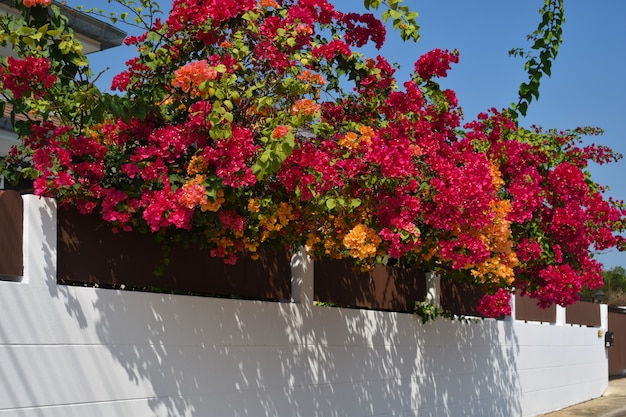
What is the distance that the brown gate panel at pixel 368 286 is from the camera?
28.9ft

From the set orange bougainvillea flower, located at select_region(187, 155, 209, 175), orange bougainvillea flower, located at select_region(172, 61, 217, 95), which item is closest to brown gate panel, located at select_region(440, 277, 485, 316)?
orange bougainvillea flower, located at select_region(187, 155, 209, 175)

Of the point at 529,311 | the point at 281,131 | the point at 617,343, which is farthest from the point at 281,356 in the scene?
the point at 617,343

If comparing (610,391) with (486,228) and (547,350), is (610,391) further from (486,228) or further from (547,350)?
(486,228)

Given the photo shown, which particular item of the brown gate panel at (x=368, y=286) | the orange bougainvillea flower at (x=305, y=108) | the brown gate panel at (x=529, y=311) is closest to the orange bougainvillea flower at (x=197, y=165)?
the orange bougainvillea flower at (x=305, y=108)

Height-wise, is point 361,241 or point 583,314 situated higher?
point 361,241

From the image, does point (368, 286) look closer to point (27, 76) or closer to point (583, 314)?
point (27, 76)

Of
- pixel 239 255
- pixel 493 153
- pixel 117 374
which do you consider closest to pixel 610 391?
pixel 493 153

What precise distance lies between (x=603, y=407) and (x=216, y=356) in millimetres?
10697

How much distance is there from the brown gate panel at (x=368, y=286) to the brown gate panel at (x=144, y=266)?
2.63 feet

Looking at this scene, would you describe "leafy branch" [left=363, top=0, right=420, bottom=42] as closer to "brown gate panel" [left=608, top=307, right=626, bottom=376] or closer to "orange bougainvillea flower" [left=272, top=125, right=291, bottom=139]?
"orange bougainvillea flower" [left=272, top=125, right=291, bottom=139]

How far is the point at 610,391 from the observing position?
18.9 metres

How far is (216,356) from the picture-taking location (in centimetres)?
708

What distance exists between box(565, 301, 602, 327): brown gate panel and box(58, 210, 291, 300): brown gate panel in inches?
402

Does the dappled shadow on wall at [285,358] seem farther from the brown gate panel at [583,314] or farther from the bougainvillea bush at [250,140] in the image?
the brown gate panel at [583,314]
